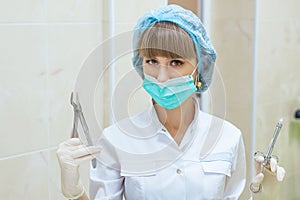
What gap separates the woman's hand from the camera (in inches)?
40.5

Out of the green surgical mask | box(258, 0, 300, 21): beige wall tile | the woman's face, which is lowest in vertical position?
the green surgical mask

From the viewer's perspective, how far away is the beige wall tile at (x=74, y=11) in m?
1.14

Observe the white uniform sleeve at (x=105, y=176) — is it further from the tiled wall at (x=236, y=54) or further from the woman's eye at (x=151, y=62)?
the tiled wall at (x=236, y=54)

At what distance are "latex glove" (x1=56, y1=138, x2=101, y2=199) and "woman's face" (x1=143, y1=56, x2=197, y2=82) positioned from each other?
0.21 metres

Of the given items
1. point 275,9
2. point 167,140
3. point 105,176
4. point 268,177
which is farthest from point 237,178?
point 275,9

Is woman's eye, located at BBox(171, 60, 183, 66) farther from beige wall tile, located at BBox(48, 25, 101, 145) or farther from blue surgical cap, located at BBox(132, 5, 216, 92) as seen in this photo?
beige wall tile, located at BBox(48, 25, 101, 145)

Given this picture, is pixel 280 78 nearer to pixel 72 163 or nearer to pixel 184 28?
pixel 184 28

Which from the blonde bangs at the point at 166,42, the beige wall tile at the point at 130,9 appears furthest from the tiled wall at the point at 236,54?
the blonde bangs at the point at 166,42

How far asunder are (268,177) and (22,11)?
0.67 metres

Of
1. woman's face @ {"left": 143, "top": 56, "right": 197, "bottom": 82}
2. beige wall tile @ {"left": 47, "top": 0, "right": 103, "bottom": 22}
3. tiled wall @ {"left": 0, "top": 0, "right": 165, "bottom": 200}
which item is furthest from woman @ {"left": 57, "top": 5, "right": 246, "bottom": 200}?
beige wall tile @ {"left": 47, "top": 0, "right": 103, "bottom": 22}

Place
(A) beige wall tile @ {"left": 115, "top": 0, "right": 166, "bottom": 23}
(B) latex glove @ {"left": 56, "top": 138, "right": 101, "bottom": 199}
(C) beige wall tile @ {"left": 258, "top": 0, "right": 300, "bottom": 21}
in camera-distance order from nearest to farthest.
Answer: (B) latex glove @ {"left": 56, "top": 138, "right": 101, "bottom": 199}
(A) beige wall tile @ {"left": 115, "top": 0, "right": 166, "bottom": 23}
(C) beige wall tile @ {"left": 258, "top": 0, "right": 300, "bottom": 21}

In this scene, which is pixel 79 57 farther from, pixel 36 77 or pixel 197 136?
pixel 197 136

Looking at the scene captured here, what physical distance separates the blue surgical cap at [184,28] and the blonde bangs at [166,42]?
0.03 ft

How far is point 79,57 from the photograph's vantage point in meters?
1.21
